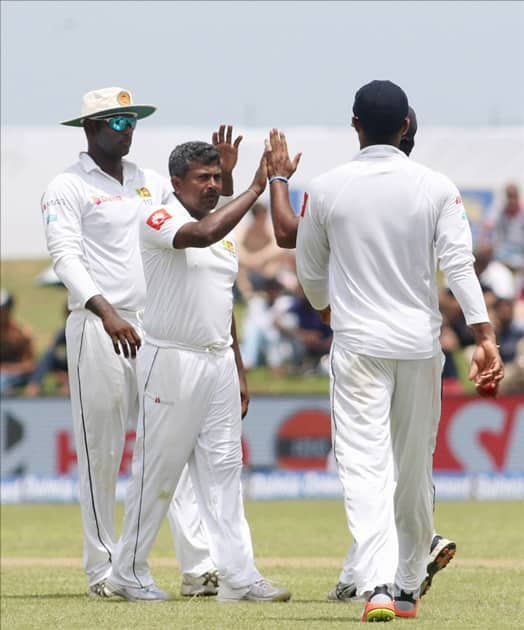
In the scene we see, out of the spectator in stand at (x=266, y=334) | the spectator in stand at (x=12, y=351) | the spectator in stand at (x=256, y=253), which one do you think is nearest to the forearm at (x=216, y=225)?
the spectator in stand at (x=12, y=351)

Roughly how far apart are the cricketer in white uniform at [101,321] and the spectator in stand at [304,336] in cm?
1331

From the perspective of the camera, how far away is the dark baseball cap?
736 centimetres

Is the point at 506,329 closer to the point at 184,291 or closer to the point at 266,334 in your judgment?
the point at 266,334

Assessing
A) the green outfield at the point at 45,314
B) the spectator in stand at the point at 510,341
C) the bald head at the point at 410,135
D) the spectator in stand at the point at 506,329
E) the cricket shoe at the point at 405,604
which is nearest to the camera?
the cricket shoe at the point at 405,604

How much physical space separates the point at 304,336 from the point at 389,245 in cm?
1517

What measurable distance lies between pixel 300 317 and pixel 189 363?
46.7 ft

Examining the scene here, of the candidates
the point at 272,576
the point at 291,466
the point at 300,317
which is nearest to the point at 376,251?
the point at 272,576

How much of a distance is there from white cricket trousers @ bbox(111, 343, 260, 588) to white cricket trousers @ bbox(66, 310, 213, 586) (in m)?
0.46

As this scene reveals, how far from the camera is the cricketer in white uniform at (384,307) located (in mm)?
7277

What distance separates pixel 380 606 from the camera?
7.11 m

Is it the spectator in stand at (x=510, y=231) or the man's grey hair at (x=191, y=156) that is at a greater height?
the man's grey hair at (x=191, y=156)

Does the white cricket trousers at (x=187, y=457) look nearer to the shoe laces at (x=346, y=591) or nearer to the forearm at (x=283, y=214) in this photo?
the shoe laces at (x=346, y=591)

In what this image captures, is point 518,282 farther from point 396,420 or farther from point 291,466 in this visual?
point 396,420

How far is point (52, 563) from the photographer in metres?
11.5
